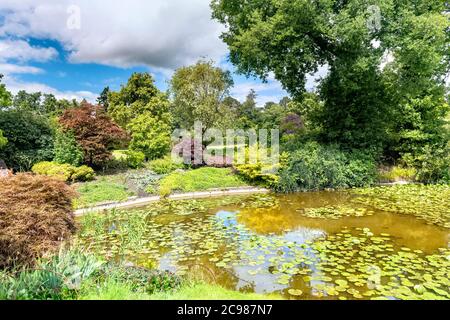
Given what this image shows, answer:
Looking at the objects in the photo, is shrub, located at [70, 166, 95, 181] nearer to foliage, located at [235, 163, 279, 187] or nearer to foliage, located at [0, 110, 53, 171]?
foliage, located at [0, 110, 53, 171]

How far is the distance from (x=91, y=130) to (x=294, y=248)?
966 centimetres

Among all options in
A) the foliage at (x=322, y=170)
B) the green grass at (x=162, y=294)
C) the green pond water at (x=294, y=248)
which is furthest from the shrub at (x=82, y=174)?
the green grass at (x=162, y=294)

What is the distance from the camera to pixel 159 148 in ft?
49.9

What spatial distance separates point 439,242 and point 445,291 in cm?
224

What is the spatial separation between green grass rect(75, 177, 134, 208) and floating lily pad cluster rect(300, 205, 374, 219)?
18.1 ft

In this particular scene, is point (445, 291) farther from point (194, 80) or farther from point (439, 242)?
point (194, 80)

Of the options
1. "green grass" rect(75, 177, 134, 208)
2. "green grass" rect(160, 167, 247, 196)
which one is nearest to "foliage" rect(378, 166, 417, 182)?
"green grass" rect(160, 167, 247, 196)

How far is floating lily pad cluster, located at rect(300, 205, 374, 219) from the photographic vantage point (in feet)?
25.0

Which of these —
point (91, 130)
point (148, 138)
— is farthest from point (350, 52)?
point (91, 130)

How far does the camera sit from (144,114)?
16.7 metres

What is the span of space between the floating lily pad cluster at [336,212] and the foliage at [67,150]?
8.46 m

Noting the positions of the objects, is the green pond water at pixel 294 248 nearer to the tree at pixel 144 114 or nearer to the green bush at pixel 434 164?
the green bush at pixel 434 164

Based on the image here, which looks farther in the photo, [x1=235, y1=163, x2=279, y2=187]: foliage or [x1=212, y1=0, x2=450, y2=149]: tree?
[x1=235, y1=163, x2=279, y2=187]: foliage

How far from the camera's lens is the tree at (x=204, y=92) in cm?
1512
